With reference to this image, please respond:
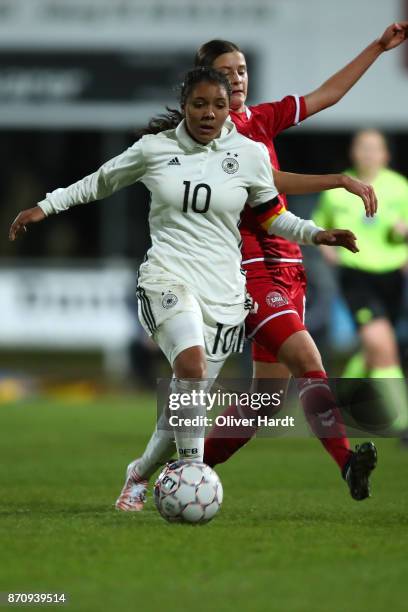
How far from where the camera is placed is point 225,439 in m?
7.55

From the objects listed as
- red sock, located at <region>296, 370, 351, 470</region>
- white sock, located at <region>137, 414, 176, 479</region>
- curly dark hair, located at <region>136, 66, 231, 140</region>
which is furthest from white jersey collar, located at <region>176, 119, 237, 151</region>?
white sock, located at <region>137, 414, 176, 479</region>

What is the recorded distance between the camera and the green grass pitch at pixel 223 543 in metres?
4.92

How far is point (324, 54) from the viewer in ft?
66.8

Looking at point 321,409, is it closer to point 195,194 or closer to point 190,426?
point 190,426

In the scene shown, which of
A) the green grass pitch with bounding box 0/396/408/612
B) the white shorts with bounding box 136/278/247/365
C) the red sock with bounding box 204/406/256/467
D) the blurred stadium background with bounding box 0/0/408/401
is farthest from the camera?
the blurred stadium background with bounding box 0/0/408/401

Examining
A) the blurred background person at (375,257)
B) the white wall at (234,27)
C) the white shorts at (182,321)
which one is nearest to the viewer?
the white shorts at (182,321)

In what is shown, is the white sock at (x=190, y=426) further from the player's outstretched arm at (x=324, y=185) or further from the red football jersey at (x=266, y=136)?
the player's outstretched arm at (x=324, y=185)

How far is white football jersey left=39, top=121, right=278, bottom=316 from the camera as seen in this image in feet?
22.3

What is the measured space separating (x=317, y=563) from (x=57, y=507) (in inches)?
90.6

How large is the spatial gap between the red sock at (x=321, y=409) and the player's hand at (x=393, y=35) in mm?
1876

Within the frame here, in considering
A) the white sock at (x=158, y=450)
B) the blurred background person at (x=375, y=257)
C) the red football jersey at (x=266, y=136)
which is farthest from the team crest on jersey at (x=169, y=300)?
the blurred background person at (x=375, y=257)

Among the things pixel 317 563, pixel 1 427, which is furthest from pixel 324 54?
pixel 317 563

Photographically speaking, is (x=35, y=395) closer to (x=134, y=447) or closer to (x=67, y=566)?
(x=134, y=447)

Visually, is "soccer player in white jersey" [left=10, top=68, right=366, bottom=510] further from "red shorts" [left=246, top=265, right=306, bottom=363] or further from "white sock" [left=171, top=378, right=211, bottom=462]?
"red shorts" [left=246, top=265, right=306, bottom=363]
